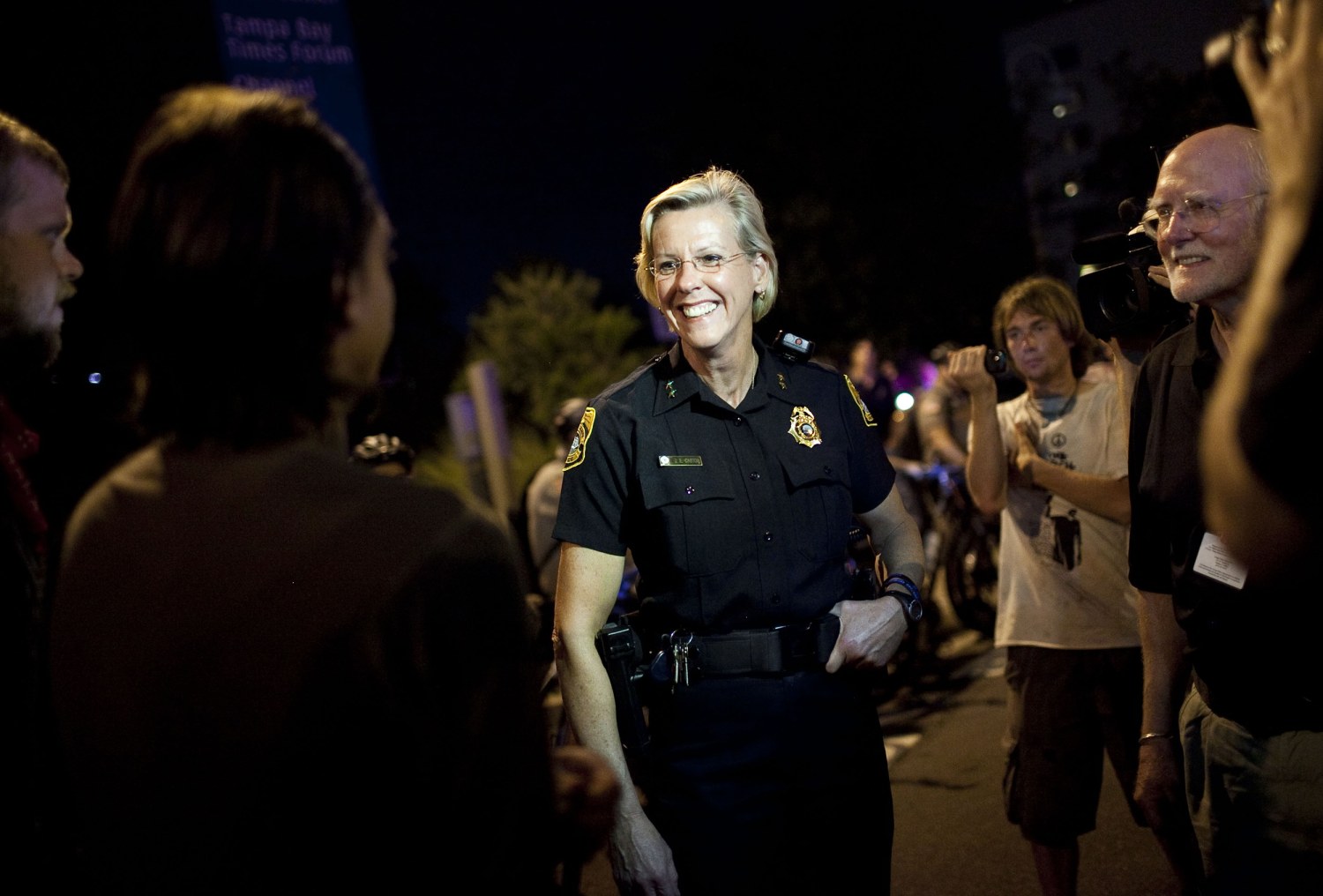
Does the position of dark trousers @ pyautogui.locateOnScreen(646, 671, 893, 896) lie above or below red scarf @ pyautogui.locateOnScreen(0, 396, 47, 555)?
below

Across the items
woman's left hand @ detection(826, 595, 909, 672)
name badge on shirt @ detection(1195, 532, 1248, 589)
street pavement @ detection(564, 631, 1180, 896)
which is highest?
name badge on shirt @ detection(1195, 532, 1248, 589)

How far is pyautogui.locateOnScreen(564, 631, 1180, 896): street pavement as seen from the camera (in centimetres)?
373

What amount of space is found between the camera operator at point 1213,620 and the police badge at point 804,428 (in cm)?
79

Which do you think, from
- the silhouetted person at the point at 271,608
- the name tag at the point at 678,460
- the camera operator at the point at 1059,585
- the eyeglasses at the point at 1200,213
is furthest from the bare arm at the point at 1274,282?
the camera operator at the point at 1059,585

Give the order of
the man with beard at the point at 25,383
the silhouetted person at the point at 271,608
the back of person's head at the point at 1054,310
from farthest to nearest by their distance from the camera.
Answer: the back of person's head at the point at 1054,310, the man with beard at the point at 25,383, the silhouetted person at the point at 271,608

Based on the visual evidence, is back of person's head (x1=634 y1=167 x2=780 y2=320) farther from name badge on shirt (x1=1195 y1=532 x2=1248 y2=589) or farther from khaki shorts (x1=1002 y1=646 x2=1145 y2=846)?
khaki shorts (x1=1002 y1=646 x2=1145 y2=846)

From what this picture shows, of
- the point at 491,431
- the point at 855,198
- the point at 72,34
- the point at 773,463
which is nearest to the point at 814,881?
the point at 773,463

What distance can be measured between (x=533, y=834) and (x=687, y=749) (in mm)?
1221

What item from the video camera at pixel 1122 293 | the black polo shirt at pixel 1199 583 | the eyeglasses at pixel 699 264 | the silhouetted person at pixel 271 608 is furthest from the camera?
the video camera at pixel 1122 293

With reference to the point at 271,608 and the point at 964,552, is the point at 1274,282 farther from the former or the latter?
the point at 964,552

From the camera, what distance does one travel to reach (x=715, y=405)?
8.25ft

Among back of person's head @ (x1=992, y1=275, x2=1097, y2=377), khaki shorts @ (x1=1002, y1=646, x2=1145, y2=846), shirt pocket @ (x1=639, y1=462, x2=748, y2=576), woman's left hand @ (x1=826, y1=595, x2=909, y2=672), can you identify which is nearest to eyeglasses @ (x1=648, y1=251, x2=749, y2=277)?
shirt pocket @ (x1=639, y1=462, x2=748, y2=576)

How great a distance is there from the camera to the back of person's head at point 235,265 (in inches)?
42.7

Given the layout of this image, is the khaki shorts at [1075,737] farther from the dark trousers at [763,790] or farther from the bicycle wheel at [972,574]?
the bicycle wheel at [972,574]
